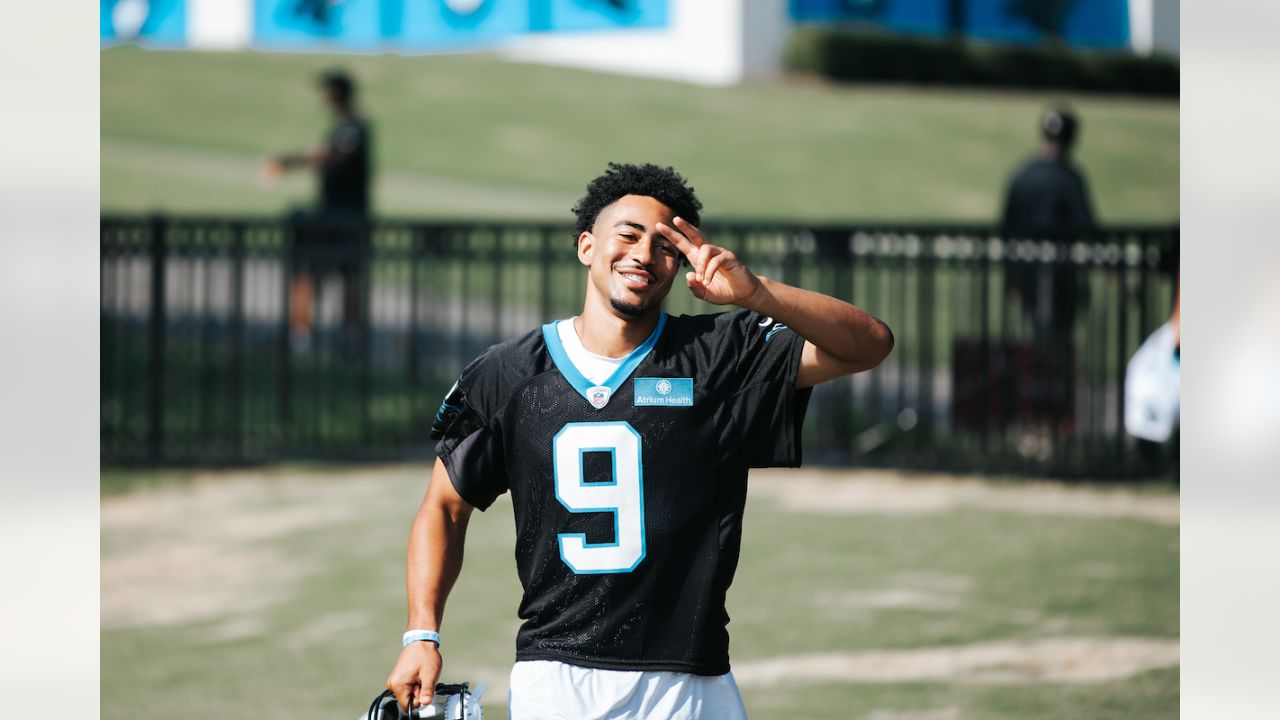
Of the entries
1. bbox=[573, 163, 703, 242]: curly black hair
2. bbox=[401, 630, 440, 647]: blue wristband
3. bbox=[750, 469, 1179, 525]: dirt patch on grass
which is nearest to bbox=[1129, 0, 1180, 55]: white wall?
bbox=[750, 469, 1179, 525]: dirt patch on grass

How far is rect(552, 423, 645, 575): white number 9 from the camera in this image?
3.51 metres

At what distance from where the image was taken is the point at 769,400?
143 inches

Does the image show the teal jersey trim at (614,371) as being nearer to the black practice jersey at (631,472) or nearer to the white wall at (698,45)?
the black practice jersey at (631,472)

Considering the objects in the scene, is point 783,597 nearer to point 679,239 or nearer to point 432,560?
point 432,560

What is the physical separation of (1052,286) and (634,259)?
8292mm

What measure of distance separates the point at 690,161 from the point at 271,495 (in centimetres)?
1847

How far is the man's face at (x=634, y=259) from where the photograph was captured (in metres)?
3.54

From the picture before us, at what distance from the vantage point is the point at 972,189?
90.5ft

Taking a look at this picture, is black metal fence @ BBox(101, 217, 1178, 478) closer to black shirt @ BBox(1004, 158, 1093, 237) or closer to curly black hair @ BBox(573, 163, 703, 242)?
black shirt @ BBox(1004, 158, 1093, 237)

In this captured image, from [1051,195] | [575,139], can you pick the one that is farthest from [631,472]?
[575,139]
